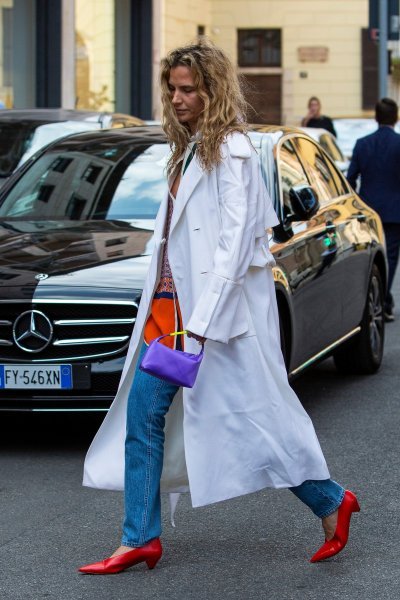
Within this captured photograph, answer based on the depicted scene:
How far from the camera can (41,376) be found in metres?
6.59

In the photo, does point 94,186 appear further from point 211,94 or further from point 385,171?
point 385,171

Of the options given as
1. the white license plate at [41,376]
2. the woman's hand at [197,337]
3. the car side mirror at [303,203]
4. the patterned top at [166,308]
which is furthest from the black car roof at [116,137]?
the woman's hand at [197,337]

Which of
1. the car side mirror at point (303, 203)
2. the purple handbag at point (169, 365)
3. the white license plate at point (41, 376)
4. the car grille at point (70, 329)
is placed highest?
the car side mirror at point (303, 203)

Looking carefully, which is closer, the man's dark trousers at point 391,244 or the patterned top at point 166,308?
the patterned top at point 166,308

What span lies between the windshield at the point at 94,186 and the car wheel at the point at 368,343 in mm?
1653

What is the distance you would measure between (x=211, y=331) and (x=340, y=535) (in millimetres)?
904

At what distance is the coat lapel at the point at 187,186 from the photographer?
4.68m

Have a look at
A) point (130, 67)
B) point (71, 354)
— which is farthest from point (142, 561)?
point (130, 67)

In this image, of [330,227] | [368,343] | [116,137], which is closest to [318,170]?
[330,227]

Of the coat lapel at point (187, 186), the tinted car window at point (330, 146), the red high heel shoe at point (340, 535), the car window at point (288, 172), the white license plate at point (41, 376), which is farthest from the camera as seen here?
the tinted car window at point (330, 146)

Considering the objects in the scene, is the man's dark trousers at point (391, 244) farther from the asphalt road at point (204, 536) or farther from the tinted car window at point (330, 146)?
the tinted car window at point (330, 146)

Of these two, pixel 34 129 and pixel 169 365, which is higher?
pixel 34 129

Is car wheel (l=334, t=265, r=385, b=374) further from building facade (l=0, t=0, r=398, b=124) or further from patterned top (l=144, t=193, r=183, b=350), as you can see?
patterned top (l=144, t=193, r=183, b=350)

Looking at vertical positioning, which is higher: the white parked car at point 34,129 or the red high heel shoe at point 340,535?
the white parked car at point 34,129
